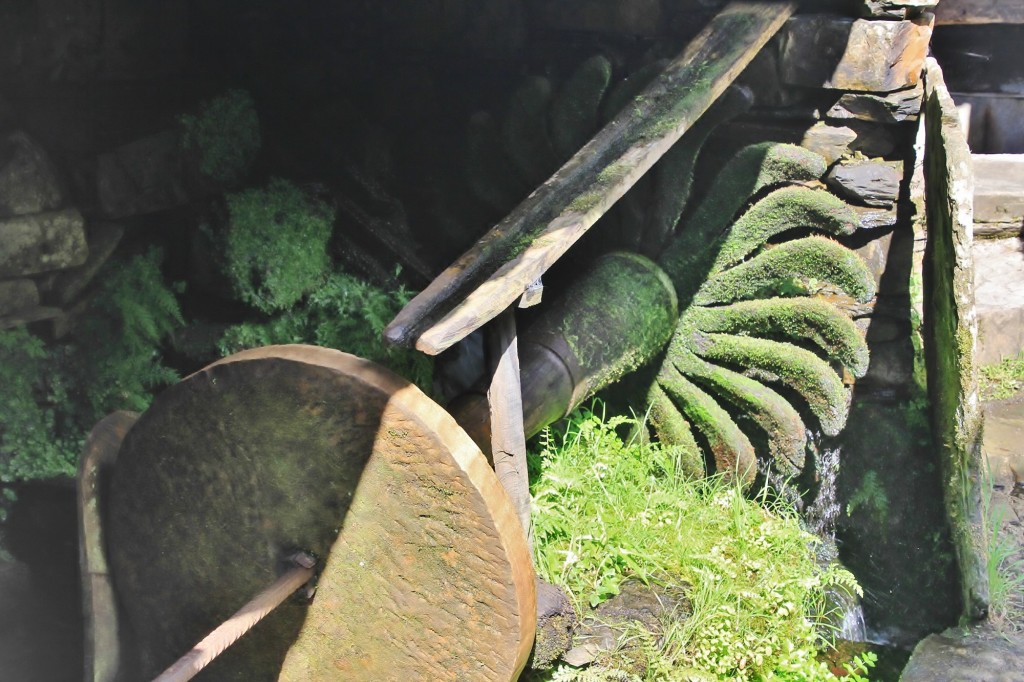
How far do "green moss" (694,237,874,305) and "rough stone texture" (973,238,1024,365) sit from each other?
168 centimetres

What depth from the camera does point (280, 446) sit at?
9.02 ft

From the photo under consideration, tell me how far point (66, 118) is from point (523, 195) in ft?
6.20

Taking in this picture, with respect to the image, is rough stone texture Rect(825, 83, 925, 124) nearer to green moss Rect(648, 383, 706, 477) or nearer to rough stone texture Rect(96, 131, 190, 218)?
green moss Rect(648, 383, 706, 477)

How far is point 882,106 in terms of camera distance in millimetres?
4238

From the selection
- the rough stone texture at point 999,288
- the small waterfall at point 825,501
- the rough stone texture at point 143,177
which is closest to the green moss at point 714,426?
the small waterfall at point 825,501

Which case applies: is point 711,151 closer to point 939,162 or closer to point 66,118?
point 939,162

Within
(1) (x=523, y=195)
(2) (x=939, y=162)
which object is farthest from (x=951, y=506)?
(1) (x=523, y=195)

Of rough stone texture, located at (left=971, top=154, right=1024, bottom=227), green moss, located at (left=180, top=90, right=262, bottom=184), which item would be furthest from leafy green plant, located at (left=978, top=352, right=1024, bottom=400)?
green moss, located at (left=180, top=90, right=262, bottom=184)

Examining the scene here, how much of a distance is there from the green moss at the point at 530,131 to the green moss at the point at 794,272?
36.9 inches

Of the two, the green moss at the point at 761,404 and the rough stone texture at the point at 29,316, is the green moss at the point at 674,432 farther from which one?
the rough stone texture at the point at 29,316

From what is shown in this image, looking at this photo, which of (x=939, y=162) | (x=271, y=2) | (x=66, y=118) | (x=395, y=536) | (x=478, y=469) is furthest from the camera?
(x=271, y=2)

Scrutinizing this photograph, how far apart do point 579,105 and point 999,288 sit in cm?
307

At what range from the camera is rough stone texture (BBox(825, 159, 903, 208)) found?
437 centimetres

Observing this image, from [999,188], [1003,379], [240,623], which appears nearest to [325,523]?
[240,623]
